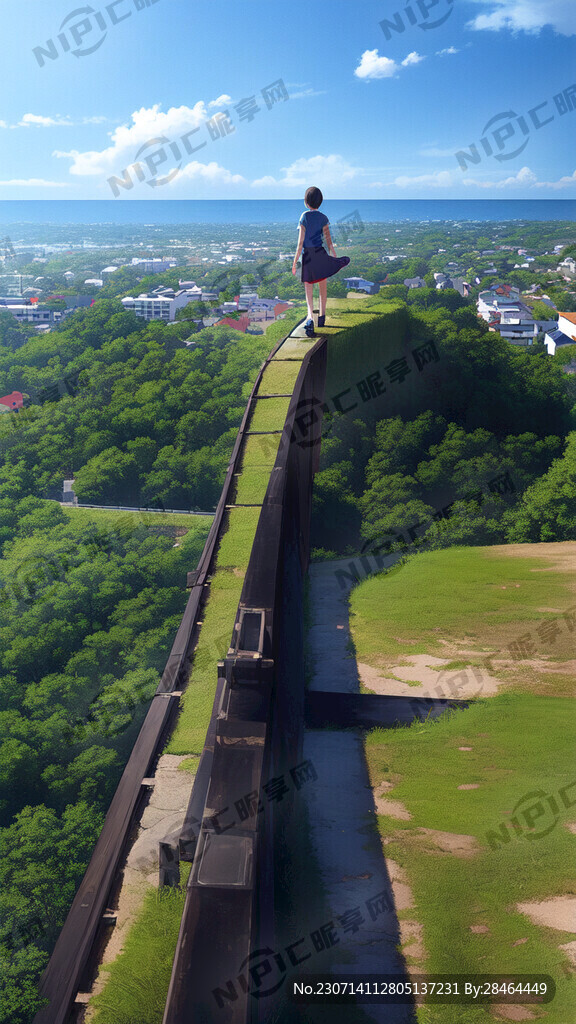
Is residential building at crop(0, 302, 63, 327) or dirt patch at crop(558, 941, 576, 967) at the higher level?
residential building at crop(0, 302, 63, 327)

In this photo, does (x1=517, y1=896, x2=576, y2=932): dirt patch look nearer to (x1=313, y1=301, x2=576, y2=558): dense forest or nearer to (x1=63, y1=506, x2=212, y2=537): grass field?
(x1=313, y1=301, x2=576, y2=558): dense forest

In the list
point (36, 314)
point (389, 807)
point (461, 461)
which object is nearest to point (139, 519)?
point (461, 461)

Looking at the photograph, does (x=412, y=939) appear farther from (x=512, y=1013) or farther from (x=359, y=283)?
(x=359, y=283)

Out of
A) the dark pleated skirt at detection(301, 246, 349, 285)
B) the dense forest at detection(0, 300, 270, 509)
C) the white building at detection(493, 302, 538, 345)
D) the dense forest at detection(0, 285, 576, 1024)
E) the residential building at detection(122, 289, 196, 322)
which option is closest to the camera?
the dark pleated skirt at detection(301, 246, 349, 285)

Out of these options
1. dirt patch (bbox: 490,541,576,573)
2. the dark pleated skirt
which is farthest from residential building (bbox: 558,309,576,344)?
the dark pleated skirt

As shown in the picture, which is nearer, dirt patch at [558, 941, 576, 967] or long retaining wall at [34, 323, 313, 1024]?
long retaining wall at [34, 323, 313, 1024]

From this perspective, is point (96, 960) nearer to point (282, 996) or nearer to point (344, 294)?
point (282, 996)

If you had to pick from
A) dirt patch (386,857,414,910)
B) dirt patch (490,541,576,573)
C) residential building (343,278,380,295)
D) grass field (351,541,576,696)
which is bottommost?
dirt patch (490,541,576,573)
